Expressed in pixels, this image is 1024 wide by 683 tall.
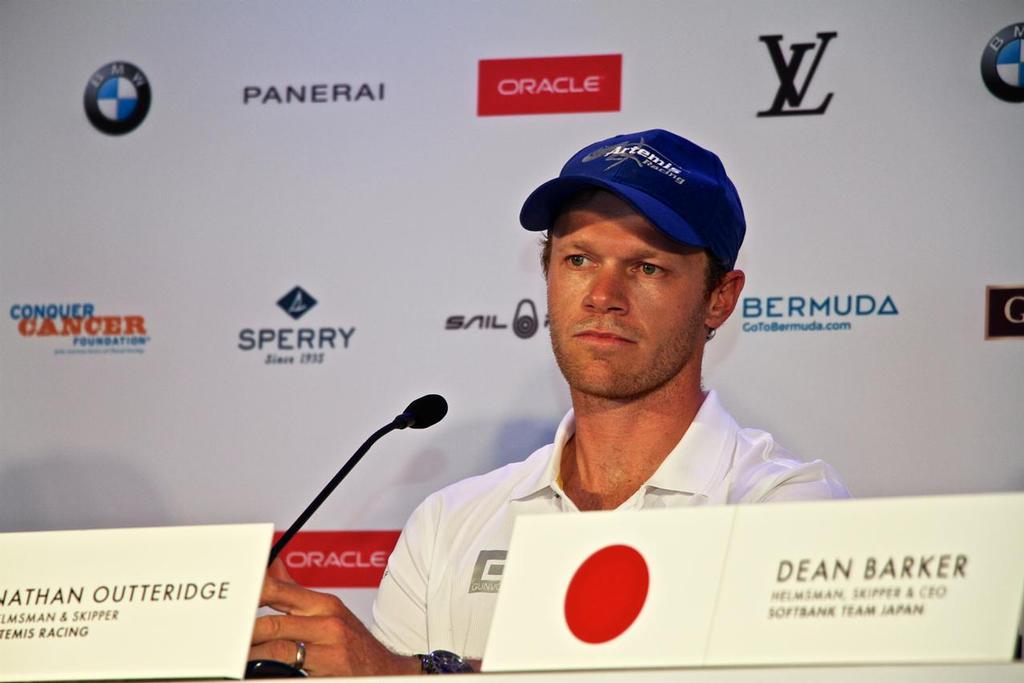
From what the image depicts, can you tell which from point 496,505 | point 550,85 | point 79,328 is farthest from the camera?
point 79,328

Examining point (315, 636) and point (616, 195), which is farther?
point (616, 195)

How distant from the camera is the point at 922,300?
290 centimetres

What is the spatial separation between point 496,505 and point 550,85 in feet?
4.07

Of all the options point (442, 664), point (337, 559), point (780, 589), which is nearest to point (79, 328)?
point (337, 559)

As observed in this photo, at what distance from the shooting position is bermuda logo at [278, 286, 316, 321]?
10.7ft

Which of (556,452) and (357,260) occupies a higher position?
(357,260)

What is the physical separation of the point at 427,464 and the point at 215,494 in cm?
59

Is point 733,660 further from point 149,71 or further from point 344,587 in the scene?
point 149,71

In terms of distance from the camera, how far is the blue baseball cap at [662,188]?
2.14 metres

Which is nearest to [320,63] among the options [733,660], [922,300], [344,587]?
[344,587]

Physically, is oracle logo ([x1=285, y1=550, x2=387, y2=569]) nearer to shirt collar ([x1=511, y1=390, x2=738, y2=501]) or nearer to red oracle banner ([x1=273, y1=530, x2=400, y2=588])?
red oracle banner ([x1=273, y1=530, x2=400, y2=588])

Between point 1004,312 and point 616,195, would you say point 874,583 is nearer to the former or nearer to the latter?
point 616,195

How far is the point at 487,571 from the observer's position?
2281mm

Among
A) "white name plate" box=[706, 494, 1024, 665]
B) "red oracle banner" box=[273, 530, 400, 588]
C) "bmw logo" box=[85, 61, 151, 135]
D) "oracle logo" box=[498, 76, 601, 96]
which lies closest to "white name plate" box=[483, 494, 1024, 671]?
"white name plate" box=[706, 494, 1024, 665]
